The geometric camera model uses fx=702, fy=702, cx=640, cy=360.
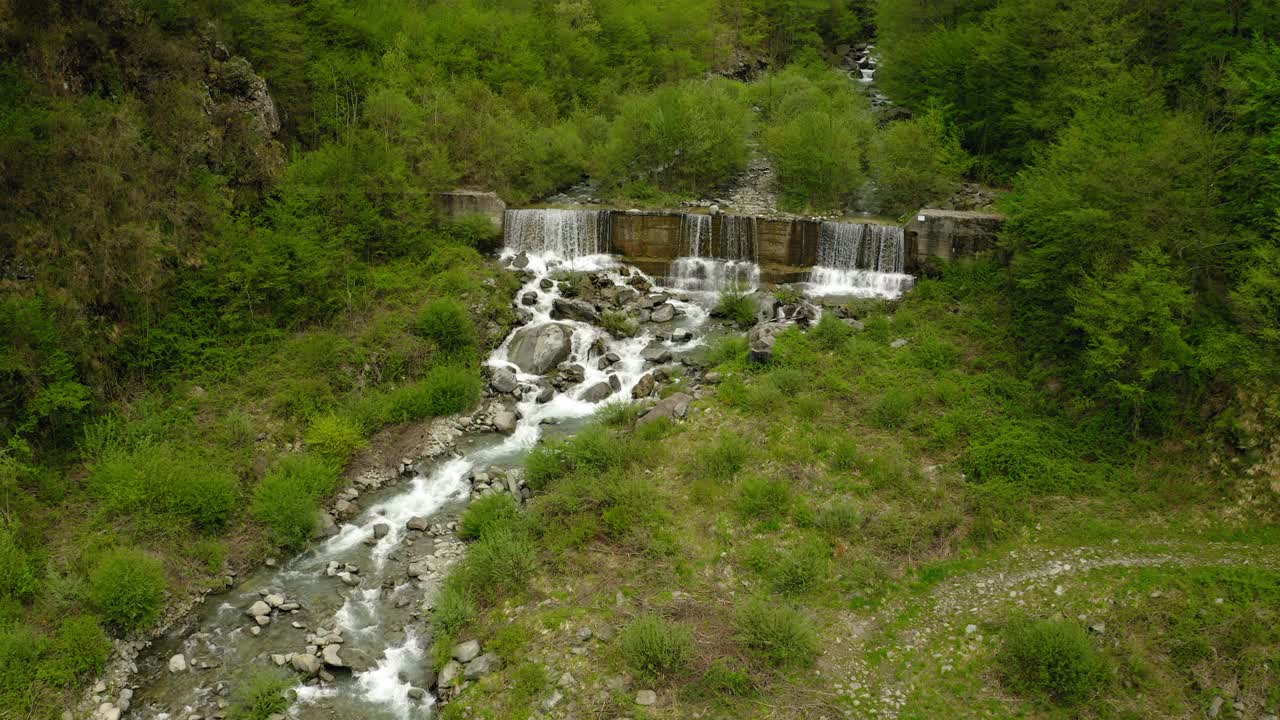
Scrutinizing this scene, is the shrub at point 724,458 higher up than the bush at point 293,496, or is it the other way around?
the shrub at point 724,458

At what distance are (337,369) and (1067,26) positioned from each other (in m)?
27.2

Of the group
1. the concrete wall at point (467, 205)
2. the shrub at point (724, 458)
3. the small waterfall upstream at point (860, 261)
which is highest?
the concrete wall at point (467, 205)

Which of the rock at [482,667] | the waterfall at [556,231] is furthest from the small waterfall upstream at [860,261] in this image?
the rock at [482,667]

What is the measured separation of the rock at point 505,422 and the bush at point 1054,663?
12349 millimetres

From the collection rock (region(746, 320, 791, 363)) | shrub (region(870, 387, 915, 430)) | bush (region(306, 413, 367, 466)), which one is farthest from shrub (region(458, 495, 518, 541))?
shrub (region(870, 387, 915, 430))

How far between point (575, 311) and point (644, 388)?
5449mm

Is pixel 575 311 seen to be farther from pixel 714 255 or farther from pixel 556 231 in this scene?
pixel 714 255

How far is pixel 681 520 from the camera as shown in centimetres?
1384

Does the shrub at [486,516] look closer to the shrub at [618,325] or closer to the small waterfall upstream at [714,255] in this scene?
the shrub at [618,325]

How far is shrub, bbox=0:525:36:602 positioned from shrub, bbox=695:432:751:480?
12.0 m

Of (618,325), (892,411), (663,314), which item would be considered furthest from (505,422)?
(892,411)

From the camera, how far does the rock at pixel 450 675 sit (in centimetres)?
1086

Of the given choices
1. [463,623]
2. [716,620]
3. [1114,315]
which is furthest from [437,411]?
[1114,315]

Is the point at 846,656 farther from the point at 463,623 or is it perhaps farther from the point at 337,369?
the point at 337,369
